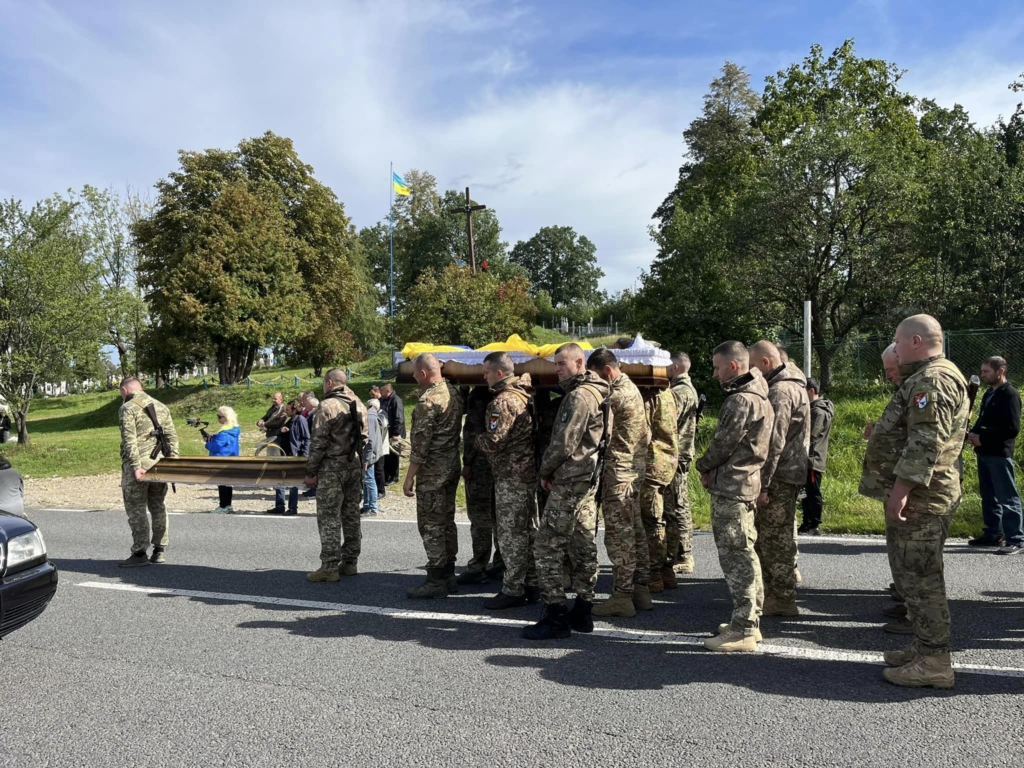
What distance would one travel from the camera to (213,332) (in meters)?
36.3

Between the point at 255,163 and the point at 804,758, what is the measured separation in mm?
43438

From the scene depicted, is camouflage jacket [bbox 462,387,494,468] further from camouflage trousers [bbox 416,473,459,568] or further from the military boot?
the military boot

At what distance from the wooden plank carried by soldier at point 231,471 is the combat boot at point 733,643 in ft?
16.4

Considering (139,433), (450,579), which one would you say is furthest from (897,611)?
(139,433)

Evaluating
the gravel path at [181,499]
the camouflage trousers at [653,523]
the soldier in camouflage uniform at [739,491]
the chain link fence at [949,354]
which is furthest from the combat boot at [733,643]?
the chain link fence at [949,354]

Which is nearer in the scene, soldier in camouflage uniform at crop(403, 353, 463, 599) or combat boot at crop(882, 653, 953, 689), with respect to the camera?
combat boot at crop(882, 653, 953, 689)

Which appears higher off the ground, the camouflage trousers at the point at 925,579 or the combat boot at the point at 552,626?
the camouflage trousers at the point at 925,579

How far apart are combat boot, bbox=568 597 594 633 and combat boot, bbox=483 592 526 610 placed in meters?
0.87

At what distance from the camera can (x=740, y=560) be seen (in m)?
5.10

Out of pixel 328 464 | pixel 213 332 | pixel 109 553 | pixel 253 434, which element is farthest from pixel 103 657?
pixel 213 332

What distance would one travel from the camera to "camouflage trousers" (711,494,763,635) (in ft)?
16.7

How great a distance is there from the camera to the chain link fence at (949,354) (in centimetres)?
1669

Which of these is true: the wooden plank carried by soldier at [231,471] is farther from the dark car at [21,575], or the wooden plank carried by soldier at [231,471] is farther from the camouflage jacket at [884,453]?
the camouflage jacket at [884,453]

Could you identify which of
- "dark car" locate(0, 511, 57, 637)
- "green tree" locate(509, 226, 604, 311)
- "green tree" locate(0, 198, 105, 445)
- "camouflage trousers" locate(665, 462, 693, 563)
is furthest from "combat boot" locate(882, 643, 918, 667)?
"green tree" locate(509, 226, 604, 311)
